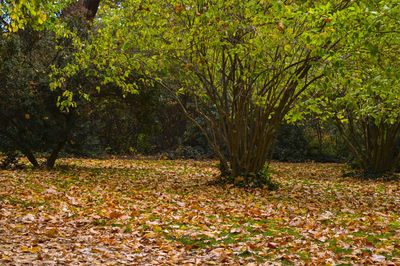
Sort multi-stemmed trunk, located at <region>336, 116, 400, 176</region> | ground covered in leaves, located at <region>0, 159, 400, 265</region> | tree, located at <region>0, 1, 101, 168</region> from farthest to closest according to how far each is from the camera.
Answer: multi-stemmed trunk, located at <region>336, 116, 400, 176</region>, tree, located at <region>0, 1, 101, 168</region>, ground covered in leaves, located at <region>0, 159, 400, 265</region>

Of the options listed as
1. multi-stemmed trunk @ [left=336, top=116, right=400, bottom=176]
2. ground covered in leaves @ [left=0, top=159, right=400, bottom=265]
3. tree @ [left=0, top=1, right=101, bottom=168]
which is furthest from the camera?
multi-stemmed trunk @ [left=336, top=116, right=400, bottom=176]

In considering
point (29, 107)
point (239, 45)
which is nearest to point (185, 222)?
point (239, 45)

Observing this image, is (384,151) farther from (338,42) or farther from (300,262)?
(300,262)

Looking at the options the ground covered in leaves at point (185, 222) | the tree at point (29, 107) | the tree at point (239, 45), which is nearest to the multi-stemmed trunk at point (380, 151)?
the ground covered in leaves at point (185, 222)

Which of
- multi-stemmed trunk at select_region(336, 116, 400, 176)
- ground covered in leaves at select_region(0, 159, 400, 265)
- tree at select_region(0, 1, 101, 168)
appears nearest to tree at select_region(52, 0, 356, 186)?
ground covered in leaves at select_region(0, 159, 400, 265)

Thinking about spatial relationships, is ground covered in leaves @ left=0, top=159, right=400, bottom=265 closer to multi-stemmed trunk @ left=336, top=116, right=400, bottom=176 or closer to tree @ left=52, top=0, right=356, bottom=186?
tree @ left=52, top=0, right=356, bottom=186

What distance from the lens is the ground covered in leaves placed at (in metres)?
4.81

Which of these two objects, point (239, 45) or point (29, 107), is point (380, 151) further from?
point (29, 107)

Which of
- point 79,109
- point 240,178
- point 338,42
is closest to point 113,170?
point 79,109

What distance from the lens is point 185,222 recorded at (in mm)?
6508

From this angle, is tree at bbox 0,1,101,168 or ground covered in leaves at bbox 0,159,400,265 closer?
ground covered in leaves at bbox 0,159,400,265

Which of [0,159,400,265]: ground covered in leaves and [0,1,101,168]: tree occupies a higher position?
[0,1,101,168]: tree

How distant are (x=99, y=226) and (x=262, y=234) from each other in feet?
7.80

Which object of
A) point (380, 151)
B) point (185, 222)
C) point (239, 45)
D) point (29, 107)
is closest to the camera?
point (185, 222)
